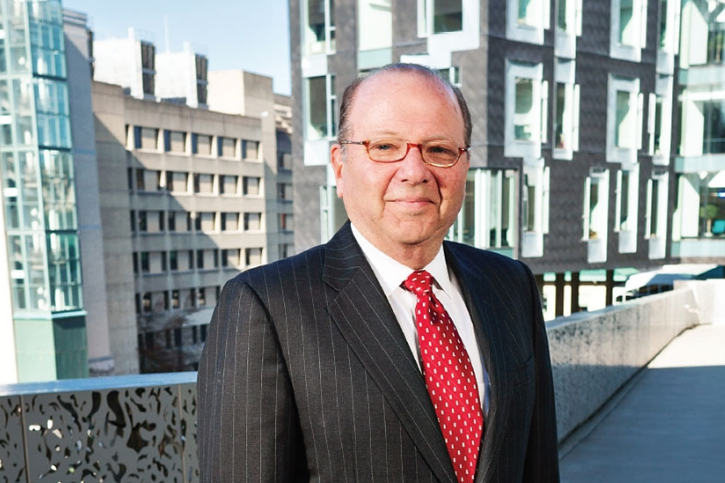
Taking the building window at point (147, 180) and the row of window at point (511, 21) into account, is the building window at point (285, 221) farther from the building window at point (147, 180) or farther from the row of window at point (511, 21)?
the row of window at point (511, 21)

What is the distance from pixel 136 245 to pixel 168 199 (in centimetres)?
576

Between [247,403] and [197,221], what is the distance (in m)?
68.3

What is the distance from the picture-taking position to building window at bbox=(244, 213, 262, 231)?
7312cm

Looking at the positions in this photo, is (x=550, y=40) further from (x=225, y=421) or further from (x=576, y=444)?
(x=225, y=421)

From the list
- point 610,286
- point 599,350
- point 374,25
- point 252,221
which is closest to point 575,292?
point 610,286

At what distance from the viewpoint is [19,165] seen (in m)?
39.9

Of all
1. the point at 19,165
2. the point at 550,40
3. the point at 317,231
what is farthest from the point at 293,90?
the point at 19,165

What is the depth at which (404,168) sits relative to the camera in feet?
5.55

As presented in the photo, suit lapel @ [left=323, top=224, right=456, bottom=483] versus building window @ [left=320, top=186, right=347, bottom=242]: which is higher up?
suit lapel @ [left=323, top=224, right=456, bottom=483]

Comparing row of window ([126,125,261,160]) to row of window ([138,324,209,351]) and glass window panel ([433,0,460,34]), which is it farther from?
glass window panel ([433,0,460,34])

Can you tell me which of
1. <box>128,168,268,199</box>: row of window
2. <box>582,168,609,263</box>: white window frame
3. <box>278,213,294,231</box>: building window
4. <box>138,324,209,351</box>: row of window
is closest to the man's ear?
<box>582,168,609,263</box>: white window frame

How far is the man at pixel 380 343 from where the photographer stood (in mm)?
1528

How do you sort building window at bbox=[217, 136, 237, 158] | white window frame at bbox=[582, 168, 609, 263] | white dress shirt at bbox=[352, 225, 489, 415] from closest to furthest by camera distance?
white dress shirt at bbox=[352, 225, 489, 415]
white window frame at bbox=[582, 168, 609, 263]
building window at bbox=[217, 136, 237, 158]

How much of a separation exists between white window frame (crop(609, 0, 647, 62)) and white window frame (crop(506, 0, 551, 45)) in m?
3.09
